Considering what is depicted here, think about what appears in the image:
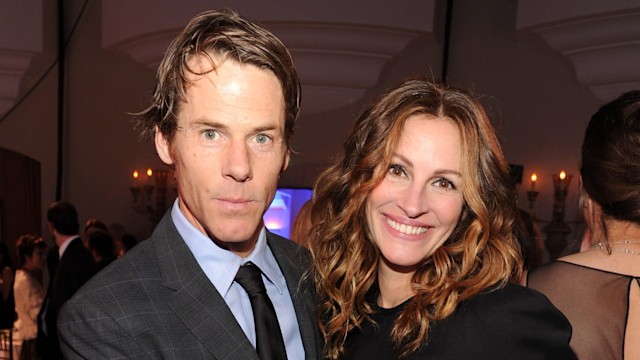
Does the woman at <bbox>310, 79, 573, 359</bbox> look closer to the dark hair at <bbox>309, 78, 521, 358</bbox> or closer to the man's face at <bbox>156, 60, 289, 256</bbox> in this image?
the dark hair at <bbox>309, 78, 521, 358</bbox>

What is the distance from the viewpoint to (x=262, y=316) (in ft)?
5.11

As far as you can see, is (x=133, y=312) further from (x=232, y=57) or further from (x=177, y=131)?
(x=232, y=57)

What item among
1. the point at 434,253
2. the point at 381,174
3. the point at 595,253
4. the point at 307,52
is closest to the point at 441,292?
the point at 434,253

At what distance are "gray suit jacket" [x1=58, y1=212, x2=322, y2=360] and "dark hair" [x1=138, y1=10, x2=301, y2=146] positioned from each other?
0.30m

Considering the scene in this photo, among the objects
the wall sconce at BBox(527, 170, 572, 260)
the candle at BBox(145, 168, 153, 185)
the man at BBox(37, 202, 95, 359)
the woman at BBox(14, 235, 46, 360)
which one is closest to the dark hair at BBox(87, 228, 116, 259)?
the man at BBox(37, 202, 95, 359)

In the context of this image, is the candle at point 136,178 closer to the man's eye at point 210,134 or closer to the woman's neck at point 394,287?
the woman's neck at point 394,287

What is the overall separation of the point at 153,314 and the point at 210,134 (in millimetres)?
415

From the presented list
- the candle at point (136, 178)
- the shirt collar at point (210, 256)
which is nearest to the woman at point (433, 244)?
the shirt collar at point (210, 256)

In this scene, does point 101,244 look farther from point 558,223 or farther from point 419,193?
point 558,223

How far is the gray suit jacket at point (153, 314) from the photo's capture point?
1.38 meters

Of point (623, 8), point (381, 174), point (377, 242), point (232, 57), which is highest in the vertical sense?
point (623, 8)

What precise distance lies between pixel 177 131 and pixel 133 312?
1.38ft

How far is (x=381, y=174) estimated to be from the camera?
5.90ft

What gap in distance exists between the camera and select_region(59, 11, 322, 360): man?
140 centimetres
